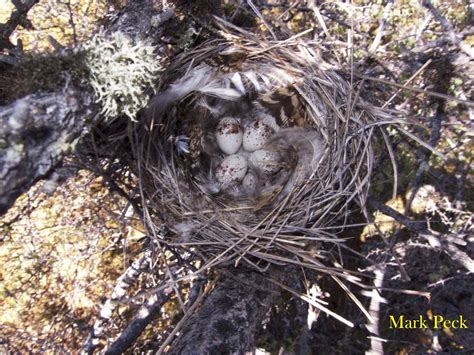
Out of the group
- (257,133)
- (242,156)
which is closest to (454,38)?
(257,133)

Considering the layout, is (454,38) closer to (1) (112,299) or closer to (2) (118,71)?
(2) (118,71)

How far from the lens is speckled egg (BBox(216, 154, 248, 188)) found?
1.94 meters

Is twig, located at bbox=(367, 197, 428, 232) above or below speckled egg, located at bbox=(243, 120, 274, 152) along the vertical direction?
below

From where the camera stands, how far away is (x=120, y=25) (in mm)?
1290

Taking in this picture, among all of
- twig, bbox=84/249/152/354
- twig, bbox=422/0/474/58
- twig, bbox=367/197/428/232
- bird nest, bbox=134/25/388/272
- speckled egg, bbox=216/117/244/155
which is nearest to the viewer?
twig, bbox=422/0/474/58

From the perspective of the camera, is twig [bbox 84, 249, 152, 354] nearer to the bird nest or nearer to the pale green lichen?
the bird nest

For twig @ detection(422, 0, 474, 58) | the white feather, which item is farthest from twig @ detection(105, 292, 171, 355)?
twig @ detection(422, 0, 474, 58)

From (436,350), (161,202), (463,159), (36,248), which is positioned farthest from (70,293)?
(463,159)

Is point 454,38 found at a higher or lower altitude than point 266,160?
higher

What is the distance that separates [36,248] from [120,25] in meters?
1.37

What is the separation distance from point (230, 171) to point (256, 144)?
183 millimetres

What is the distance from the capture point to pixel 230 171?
6.35 feet

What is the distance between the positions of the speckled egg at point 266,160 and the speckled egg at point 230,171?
0.07 metres

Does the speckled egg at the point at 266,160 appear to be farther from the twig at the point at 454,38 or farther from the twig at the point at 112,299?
the twig at the point at 454,38
